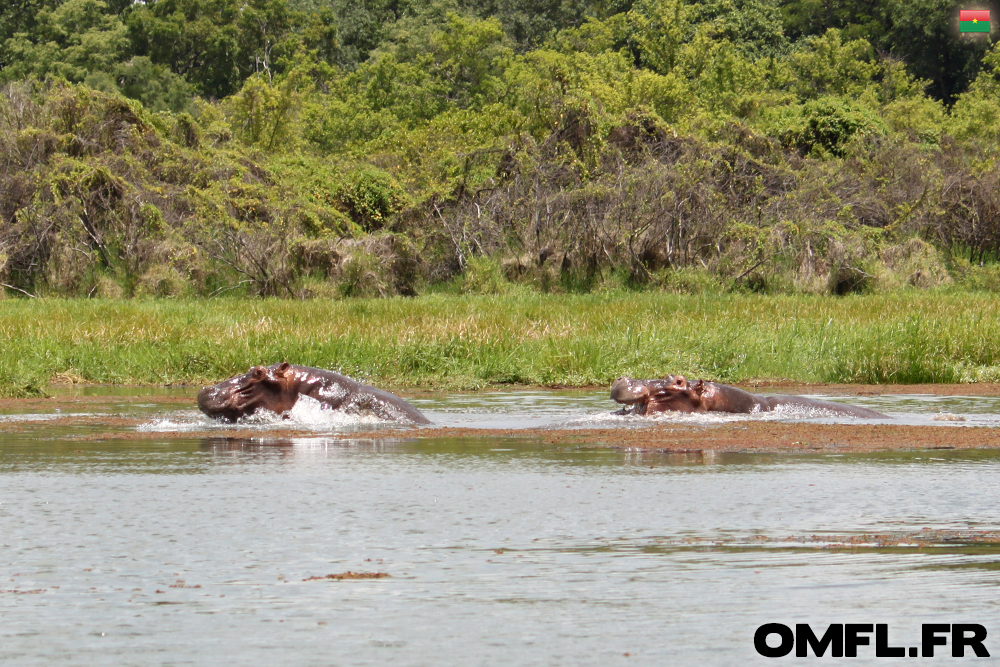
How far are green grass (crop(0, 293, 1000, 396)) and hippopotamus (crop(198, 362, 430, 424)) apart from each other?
4.05 m

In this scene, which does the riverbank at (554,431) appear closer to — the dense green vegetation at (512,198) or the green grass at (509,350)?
the green grass at (509,350)

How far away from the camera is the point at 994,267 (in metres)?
31.8

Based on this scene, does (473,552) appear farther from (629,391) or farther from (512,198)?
(512,198)

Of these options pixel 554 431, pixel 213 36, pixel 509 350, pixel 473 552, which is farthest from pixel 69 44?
pixel 473 552

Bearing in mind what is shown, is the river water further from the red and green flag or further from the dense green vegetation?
the red and green flag

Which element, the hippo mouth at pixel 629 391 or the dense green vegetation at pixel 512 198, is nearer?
the hippo mouth at pixel 629 391

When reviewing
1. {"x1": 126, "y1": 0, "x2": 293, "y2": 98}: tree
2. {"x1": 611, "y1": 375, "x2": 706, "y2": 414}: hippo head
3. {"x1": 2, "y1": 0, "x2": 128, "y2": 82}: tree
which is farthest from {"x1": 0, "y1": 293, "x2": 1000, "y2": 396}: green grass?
{"x1": 126, "y1": 0, "x2": 293, "y2": 98}: tree

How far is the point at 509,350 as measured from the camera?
1599 centimetres

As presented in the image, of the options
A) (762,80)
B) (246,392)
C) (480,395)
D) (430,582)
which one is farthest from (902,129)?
(430,582)

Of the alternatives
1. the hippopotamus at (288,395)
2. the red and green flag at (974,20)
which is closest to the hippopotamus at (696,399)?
the hippopotamus at (288,395)

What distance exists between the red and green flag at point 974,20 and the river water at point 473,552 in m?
48.2

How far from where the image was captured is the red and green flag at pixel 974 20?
2062 inches

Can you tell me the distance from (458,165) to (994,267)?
12.7 m

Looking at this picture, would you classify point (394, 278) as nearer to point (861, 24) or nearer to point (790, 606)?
point (790, 606)
